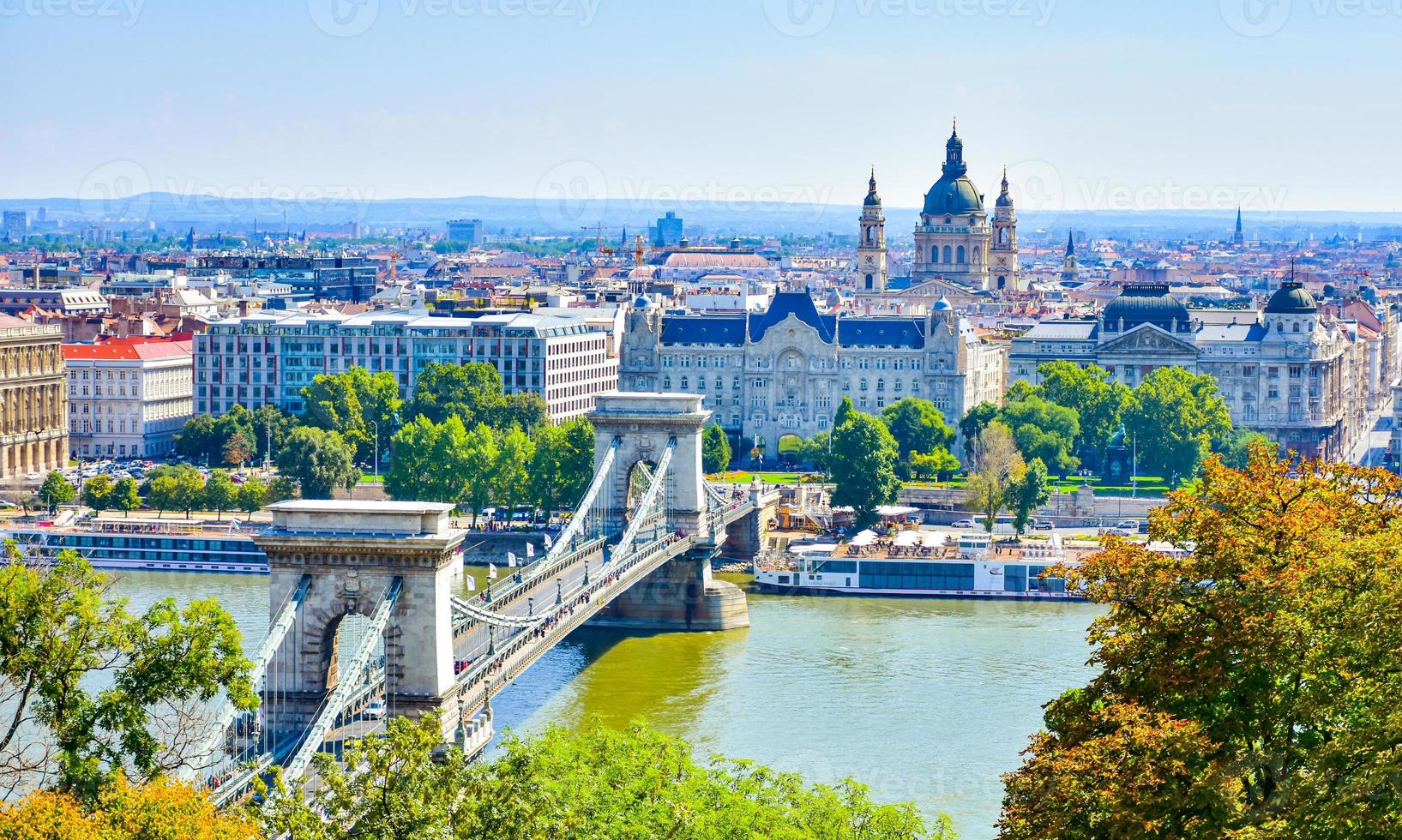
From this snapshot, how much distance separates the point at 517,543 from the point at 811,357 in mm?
19900

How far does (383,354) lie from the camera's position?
7200 cm

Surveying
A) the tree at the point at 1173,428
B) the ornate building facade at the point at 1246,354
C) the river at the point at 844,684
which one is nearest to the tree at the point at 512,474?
the river at the point at 844,684

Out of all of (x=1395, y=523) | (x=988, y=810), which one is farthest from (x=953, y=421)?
(x=1395, y=523)

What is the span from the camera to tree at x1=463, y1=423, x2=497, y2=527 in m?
53.8

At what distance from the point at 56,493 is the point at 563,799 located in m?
36.5

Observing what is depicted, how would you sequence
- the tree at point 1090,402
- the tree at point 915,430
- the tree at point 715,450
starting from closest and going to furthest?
the tree at point 715,450
the tree at point 915,430
the tree at point 1090,402

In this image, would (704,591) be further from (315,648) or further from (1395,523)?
(1395,523)

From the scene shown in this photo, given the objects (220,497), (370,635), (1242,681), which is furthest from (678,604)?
(1242,681)

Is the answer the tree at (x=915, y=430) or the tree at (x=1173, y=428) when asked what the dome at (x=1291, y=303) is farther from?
the tree at (x=915, y=430)

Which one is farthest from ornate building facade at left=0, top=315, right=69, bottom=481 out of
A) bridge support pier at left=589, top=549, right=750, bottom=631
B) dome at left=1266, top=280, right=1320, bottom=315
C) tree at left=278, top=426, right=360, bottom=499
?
dome at left=1266, top=280, right=1320, bottom=315

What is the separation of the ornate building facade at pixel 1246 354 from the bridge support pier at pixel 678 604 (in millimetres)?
28990

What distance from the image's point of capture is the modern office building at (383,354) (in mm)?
70062

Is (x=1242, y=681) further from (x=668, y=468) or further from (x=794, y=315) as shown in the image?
(x=794, y=315)

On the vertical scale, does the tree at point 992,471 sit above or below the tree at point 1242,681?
below
